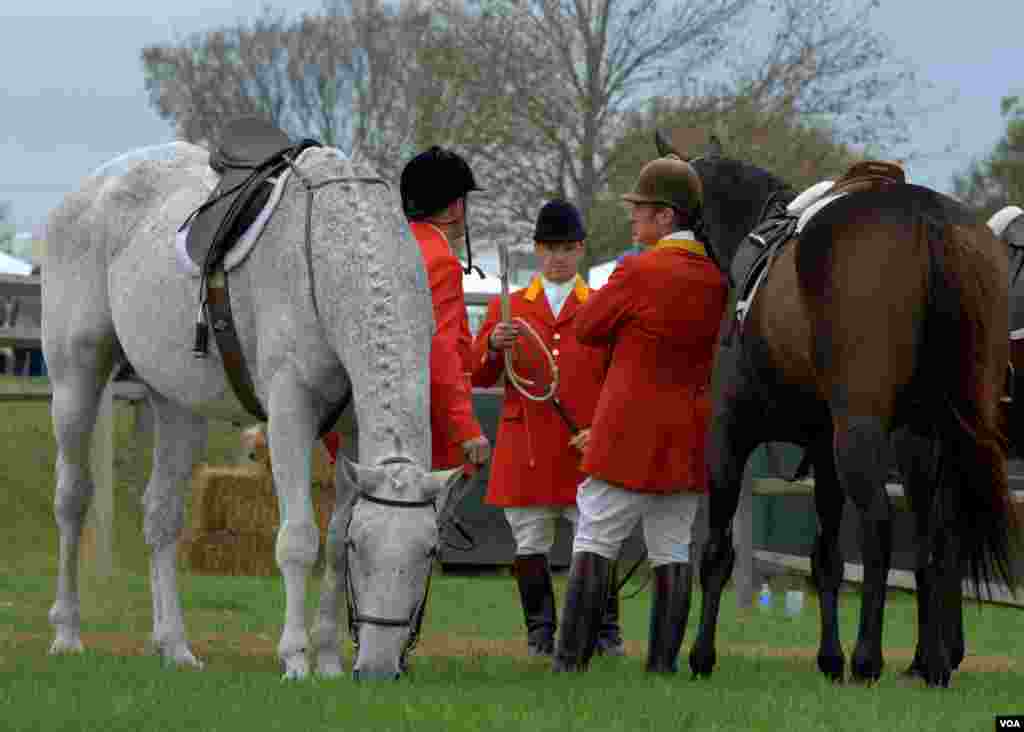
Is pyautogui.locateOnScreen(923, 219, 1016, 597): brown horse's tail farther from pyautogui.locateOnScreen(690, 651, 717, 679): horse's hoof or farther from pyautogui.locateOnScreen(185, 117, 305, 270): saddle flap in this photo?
pyautogui.locateOnScreen(185, 117, 305, 270): saddle flap

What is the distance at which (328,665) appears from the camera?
7449 mm

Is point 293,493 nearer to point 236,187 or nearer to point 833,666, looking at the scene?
point 236,187

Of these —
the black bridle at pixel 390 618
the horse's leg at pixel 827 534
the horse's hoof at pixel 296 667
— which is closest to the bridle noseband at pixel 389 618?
the black bridle at pixel 390 618

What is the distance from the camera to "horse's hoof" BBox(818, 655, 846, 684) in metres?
7.79

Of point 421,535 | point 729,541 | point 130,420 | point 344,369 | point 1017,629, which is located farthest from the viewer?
point 130,420

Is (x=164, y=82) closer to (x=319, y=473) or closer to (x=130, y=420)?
(x=130, y=420)

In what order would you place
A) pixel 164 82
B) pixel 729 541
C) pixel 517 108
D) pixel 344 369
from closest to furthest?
pixel 344 369 → pixel 729 541 → pixel 517 108 → pixel 164 82

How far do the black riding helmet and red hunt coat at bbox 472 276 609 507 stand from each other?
33.2 inches

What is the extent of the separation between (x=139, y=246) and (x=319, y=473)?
7.81m

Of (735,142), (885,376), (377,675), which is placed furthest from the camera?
(735,142)

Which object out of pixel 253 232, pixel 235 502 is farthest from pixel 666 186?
pixel 235 502

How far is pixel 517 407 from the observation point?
880 centimetres

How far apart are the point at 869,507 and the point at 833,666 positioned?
1.01 meters

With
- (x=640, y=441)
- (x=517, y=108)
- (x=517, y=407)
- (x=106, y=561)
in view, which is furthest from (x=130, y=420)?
(x=640, y=441)
